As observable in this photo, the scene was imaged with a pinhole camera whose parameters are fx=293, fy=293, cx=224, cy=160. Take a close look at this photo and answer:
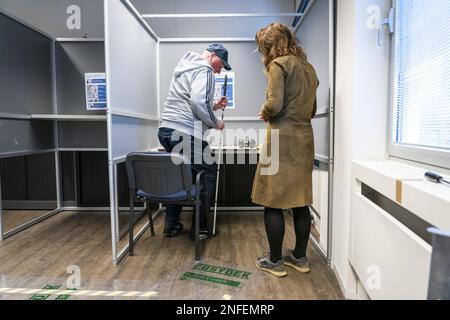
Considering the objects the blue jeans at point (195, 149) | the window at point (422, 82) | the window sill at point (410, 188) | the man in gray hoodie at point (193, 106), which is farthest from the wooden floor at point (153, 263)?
the window at point (422, 82)

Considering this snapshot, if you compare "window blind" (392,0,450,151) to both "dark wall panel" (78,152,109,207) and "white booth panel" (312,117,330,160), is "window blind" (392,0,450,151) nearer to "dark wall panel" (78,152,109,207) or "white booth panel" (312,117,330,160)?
"white booth panel" (312,117,330,160)

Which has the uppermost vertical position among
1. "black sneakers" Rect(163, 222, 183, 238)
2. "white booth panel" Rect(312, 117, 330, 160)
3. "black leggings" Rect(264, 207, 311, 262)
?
"white booth panel" Rect(312, 117, 330, 160)

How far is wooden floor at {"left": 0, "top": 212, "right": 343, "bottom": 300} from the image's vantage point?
1.55m

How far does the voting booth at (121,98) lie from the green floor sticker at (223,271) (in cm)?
53

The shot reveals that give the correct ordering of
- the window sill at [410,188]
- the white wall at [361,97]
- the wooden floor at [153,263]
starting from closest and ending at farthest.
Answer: the window sill at [410,188]
the white wall at [361,97]
the wooden floor at [153,263]

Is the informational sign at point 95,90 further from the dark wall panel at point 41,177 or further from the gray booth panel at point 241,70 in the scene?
the dark wall panel at point 41,177

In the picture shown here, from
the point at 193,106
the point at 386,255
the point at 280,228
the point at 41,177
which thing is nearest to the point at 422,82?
the point at 386,255

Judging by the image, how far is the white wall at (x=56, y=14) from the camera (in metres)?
3.00

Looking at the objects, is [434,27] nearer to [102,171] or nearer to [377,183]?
[377,183]

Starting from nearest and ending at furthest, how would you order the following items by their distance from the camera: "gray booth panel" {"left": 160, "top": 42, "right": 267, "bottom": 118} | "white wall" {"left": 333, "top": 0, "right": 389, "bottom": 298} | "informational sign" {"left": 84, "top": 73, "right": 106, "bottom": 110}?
1. "white wall" {"left": 333, "top": 0, "right": 389, "bottom": 298}
2. "informational sign" {"left": 84, "top": 73, "right": 106, "bottom": 110}
3. "gray booth panel" {"left": 160, "top": 42, "right": 267, "bottom": 118}

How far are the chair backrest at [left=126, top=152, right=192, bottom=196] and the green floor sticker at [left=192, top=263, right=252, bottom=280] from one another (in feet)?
1.56

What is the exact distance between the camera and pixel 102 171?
3043mm

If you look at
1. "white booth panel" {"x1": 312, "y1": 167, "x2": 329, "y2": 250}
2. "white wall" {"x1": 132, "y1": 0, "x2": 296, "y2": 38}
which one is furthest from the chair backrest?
"white wall" {"x1": 132, "y1": 0, "x2": 296, "y2": 38}

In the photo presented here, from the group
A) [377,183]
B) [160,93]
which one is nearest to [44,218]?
[160,93]
